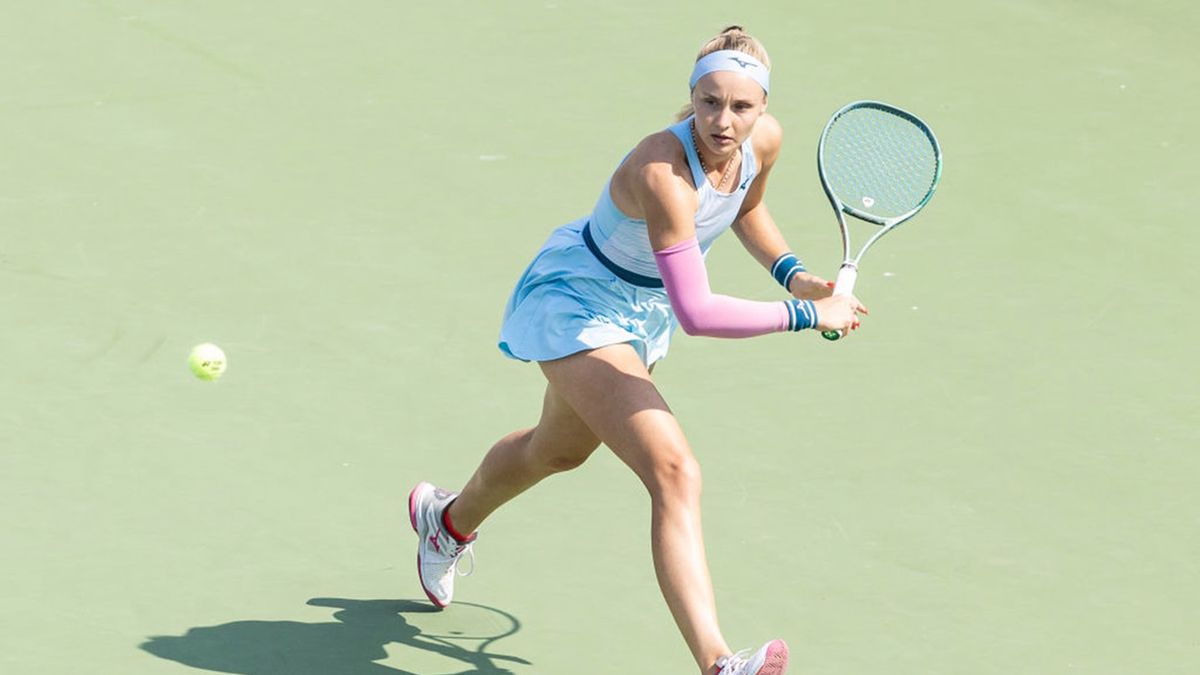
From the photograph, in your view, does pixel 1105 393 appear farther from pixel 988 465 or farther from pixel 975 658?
pixel 975 658

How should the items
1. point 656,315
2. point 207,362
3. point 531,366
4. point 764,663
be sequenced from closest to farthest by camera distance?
point 764,663
point 656,315
point 207,362
point 531,366

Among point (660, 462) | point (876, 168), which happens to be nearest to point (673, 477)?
point (660, 462)

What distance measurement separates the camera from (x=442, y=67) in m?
8.22

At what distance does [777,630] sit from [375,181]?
2.93 meters

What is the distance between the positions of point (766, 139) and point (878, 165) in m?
0.57

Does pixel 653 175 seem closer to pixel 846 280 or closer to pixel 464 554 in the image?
pixel 846 280

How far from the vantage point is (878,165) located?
5.38 meters

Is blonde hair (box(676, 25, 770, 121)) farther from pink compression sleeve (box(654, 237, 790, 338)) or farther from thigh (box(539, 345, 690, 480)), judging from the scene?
thigh (box(539, 345, 690, 480))

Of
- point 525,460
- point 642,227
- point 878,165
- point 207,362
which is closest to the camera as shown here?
point 642,227

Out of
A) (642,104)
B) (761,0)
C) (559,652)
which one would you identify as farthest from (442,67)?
(559,652)

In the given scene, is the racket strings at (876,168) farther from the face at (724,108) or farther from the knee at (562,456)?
the knee at (562,456)

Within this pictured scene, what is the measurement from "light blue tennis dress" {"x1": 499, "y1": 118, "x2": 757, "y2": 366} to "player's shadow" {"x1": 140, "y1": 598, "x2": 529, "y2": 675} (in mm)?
743

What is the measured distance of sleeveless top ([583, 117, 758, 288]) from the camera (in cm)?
470

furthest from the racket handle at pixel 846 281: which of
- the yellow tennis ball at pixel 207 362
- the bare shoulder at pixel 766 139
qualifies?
the yellow tennis ball at pixel 207 362
